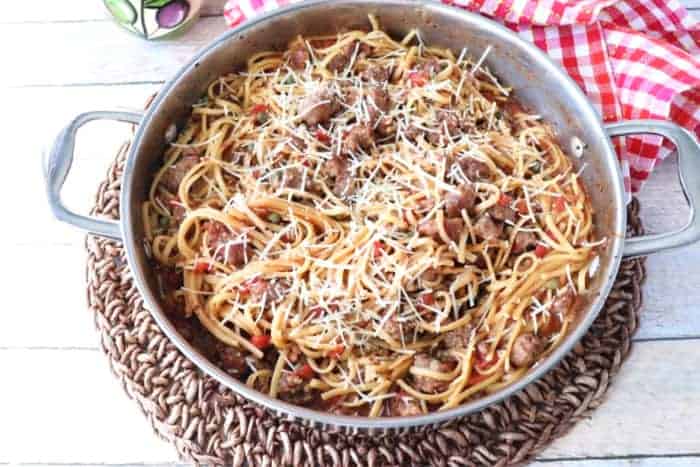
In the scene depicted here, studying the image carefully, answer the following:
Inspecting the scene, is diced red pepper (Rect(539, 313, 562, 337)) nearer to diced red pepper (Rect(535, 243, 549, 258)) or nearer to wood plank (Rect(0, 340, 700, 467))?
diced red pepper (Rect(535, 243, 549, 258))

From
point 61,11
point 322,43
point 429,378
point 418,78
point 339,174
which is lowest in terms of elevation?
point 429,378

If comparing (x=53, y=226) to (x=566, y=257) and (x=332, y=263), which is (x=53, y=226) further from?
(x=566, y=257)

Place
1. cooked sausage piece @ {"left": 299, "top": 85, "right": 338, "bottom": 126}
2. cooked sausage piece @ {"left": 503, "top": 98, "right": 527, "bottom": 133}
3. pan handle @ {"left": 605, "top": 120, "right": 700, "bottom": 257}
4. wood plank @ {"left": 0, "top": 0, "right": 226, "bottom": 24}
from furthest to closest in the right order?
1. wood plank @ {"left": 0, "top": 0, "right": 226, "bottom": 24}
2. cooked sausage piece @ {"left": 503, "top": 98, "right": 527, "bottom": 133}
3. cooked sausage piece @ {"left": 299, "top": 85, "right": 338, "bottom": 126}
4. pan handle @ {"left": 605, "top": 120, "right": 700, "bottom": 257}

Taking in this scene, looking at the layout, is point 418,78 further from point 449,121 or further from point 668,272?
point 668,272

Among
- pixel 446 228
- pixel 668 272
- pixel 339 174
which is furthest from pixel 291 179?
pixel 668 272

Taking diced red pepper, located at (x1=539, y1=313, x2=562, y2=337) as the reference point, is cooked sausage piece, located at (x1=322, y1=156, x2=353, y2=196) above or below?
above

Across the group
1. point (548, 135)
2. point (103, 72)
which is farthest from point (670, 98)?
point (103, 72)

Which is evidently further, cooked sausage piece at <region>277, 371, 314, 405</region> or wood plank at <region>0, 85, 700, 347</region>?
wood plank at <region>0, 85, 700, 347</region>

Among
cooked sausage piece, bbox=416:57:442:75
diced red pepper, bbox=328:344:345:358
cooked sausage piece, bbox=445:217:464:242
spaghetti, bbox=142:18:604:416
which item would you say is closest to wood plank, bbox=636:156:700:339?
spaghetti, bbox=142:18:604:416
